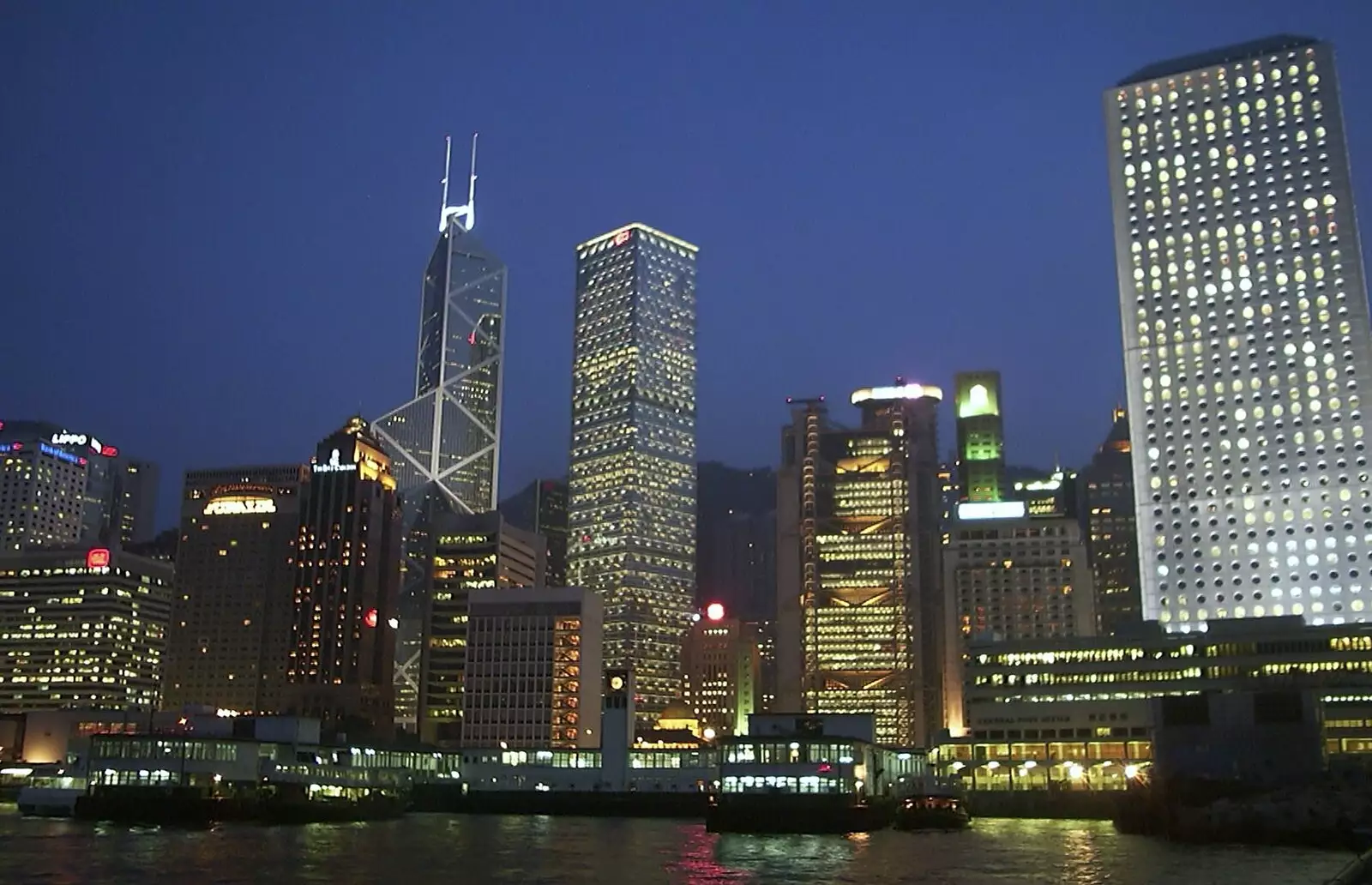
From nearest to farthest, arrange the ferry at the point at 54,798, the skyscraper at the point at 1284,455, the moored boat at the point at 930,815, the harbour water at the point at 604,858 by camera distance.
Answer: the harbour water at the point at 604,858 → the moored boat at the point at 930,815 → the ferry at the point at 54,798 → the skyscraper at the point at 1284,455

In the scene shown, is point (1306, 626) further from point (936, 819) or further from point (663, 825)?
point (663, 825)

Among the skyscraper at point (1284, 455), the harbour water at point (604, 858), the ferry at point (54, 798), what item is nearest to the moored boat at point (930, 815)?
the harbour water at point (604, 858)

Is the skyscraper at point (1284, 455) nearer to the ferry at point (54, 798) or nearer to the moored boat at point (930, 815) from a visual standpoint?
the moored boat at point (930, 815)

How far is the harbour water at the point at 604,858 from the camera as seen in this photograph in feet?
234

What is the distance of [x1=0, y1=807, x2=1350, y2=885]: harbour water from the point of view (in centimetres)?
7125

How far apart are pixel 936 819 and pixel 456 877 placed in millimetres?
79850

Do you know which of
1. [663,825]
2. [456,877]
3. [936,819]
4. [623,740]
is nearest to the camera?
[456,877]

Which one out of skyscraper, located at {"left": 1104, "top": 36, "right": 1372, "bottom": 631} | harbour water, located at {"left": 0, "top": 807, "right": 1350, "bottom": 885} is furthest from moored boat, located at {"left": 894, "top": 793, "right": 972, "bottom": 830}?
skyscraper, located at {"left": 1104, "top": 36, "right": 1372, "bottom": 631}

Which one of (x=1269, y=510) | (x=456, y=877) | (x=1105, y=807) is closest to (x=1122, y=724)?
(x=1105, y=807)

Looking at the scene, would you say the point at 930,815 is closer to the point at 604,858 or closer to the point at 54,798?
the point at 604,858

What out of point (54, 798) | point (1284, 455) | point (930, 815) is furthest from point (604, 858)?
point (1284, 455)

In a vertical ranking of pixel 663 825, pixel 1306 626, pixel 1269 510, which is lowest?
pixel 663 825

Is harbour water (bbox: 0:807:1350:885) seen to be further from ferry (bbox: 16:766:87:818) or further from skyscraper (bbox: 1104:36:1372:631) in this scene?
skyscraper (bbox: 1104:36:1372:631)

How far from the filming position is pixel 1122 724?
19938cm
